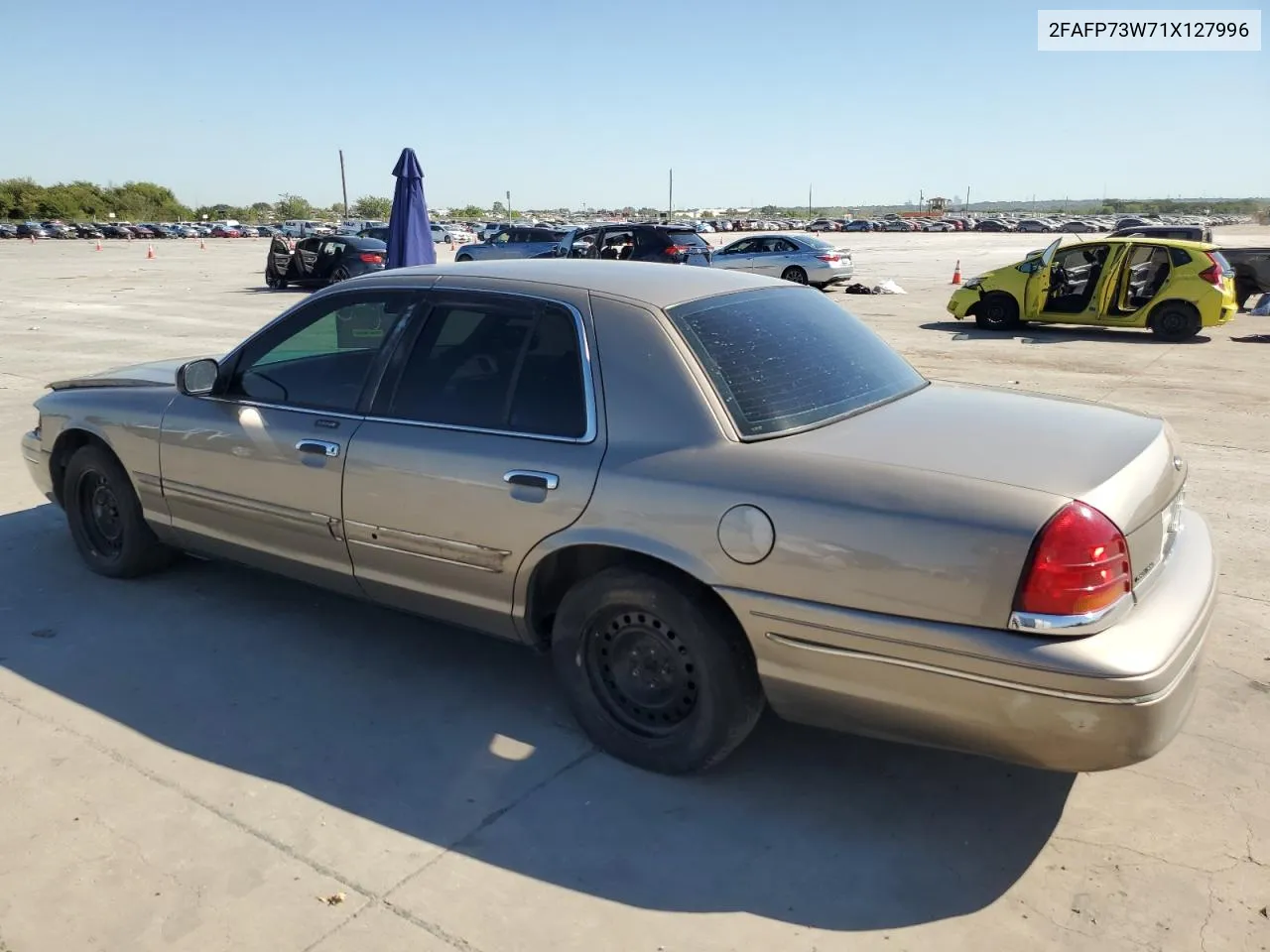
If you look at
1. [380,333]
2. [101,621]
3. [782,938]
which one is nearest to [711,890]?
[782,938]

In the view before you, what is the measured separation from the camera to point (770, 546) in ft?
9.46

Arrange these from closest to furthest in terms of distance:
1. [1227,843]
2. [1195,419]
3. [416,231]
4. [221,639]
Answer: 1. [1227,843]
2. [221,639]
3. [1195,419]
4. [416,231]

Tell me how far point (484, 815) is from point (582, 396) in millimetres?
1396

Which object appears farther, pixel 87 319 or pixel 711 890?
pixel 87 319

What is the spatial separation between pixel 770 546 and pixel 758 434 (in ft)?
1.33

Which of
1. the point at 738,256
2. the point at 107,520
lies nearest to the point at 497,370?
the point at 107,520

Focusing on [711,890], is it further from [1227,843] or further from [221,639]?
[221,639]

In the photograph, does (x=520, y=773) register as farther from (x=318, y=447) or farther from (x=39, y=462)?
(x=39, y=462)

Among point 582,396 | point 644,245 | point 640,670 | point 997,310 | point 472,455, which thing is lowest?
point 640,670

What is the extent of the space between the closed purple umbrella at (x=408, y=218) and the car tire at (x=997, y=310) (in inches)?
355

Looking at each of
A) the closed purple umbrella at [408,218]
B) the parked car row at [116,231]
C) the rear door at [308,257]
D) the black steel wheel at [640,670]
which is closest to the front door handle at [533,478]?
the black steel wheel at [640,670]

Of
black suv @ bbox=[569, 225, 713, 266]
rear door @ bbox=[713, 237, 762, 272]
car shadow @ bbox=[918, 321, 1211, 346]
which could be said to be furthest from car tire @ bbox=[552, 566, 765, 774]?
rear door @ bbox=[713, 237, 762, 272]

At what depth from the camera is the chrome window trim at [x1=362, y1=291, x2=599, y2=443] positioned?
332 cm

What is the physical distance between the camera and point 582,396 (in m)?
3.37
